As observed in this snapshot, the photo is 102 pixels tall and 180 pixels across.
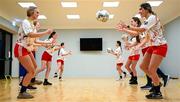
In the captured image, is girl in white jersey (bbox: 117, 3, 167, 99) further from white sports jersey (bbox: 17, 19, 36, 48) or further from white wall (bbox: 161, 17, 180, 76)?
white wall (bbox: 161, 17, 180, 76)

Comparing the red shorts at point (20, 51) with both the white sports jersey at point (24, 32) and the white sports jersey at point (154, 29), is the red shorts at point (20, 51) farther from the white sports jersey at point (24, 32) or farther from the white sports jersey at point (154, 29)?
the white sports jersey at point (154, 29)

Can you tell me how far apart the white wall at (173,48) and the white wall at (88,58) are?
6.56 ft

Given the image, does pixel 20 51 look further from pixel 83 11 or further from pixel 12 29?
pixel 12 29

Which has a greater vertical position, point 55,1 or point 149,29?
point 55,1

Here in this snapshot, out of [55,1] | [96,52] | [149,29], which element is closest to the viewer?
[149,29]

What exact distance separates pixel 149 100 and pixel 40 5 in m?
6.42

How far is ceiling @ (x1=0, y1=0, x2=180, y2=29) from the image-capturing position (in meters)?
9.08

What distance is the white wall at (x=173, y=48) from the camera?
1164 cm

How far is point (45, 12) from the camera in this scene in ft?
34.7

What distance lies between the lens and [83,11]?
10.4 m

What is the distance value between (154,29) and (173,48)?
8.59 metres

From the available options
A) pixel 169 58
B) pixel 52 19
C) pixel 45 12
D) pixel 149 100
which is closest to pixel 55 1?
pixel 45 12

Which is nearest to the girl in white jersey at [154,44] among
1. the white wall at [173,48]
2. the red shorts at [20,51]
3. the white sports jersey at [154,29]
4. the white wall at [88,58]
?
the white sports jersey at [154,29]

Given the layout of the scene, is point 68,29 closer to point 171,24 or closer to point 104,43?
point 104,43
